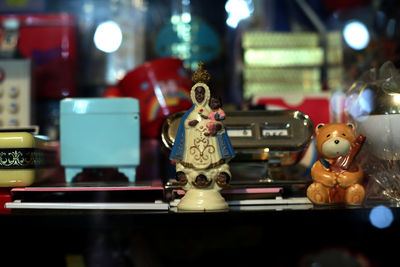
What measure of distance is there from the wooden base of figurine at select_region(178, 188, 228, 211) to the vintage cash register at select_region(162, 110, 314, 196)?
146 mm

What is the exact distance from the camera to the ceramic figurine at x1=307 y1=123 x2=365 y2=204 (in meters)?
0.94

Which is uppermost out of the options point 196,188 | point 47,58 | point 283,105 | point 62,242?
point 47,58

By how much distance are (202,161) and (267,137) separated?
0.73 ft

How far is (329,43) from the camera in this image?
1.71 m

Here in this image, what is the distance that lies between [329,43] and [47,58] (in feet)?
2.99

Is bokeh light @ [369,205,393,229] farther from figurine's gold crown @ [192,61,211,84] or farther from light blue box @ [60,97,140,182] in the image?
light blue box @ [60,97,140,182]

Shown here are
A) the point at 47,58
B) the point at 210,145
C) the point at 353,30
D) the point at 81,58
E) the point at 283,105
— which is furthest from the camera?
the point at 353,30

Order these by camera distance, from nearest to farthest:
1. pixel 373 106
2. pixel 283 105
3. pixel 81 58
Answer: pixel 373 106
pixel 283 105
pixel 81 58

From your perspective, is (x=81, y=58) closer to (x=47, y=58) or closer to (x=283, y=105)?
(x=47, y=58)

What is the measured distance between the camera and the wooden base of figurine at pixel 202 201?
88 cm

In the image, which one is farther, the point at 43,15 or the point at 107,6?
the point at 107,6

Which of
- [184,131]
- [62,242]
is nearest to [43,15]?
[62,242]

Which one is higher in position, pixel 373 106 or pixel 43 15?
pixel 43 15

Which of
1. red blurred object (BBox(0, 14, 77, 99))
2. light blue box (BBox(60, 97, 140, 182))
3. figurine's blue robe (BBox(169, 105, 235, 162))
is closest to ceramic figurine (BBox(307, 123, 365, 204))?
figurine's blue robe (BBox(169, 105, 235, 162))
